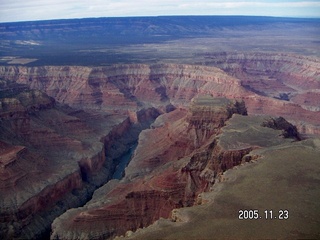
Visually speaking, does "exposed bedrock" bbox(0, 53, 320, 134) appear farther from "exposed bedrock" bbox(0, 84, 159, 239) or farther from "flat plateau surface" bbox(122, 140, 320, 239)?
"flat plateau surface" bbox(122, 140, 320, 239)

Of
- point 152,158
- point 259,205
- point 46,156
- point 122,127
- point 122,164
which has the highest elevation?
point 259,205

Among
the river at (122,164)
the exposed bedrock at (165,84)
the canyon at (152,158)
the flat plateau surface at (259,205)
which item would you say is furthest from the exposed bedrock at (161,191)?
the exposed bedrock at (165,84)

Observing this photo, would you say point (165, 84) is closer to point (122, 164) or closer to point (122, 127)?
point (122, 127)

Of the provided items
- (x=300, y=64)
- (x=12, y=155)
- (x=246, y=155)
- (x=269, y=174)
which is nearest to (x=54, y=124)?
(x=12, y=155)

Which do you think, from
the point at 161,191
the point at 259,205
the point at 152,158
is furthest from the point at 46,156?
the point at 259,205

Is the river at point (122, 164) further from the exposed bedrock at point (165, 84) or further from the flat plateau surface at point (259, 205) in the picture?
the flat plateau surface at point (259, 205)

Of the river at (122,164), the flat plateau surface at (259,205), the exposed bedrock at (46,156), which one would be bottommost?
the river at (122,164)
